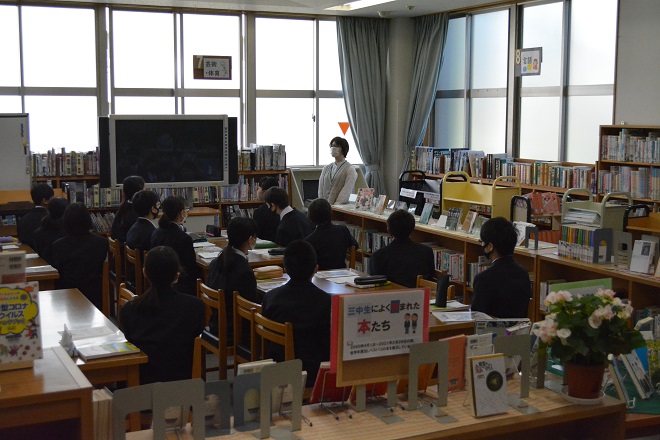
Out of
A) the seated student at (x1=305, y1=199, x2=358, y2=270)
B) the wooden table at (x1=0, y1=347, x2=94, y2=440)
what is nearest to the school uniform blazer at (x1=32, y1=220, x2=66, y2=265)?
the seated student at (x1=305, y1=199, x2=358, y2=270)

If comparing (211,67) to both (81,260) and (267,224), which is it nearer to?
(267,224)

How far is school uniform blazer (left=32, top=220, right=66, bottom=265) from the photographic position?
20.8 ft

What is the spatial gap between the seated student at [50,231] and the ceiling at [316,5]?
149 inches

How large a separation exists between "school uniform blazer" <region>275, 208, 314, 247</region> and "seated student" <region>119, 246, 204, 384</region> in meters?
2.83

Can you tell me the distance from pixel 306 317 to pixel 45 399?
77.4 inches

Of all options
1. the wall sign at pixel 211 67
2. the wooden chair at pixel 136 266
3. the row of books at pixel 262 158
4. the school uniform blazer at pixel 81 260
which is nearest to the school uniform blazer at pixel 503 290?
the school uniform blazer at pixel 81 260

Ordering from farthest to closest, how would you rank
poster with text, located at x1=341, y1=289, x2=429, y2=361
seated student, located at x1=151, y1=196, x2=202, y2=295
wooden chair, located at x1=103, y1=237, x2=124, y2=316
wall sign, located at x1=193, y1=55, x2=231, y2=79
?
wall sign, located at x1=193, y1=55, x2=231, y2=79 → wooden chair, located at x1=103, y1=237, x2=124, y2=316 → seated student, located at x1=151, y1=196, x2=202, y2=295 → poster with text, located at x1=341, y1=289, x2=429, y2=361

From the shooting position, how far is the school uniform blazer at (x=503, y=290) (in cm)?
446

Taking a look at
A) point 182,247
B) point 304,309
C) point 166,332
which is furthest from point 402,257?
point 166,332

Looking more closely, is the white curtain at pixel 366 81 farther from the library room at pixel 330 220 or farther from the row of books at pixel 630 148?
the row of books at pixel 630 148

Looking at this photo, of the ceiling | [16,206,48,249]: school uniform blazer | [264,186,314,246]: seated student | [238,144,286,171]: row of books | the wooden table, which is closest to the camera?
the wooden table

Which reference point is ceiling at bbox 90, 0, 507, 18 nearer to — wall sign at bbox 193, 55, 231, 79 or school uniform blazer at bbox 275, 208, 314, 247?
wall sign at bbox 193, 55, 231, 79

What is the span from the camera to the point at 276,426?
269cm

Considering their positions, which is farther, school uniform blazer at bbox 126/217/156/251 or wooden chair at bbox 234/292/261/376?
school uniform blazer at bbox 126/217/156/251
